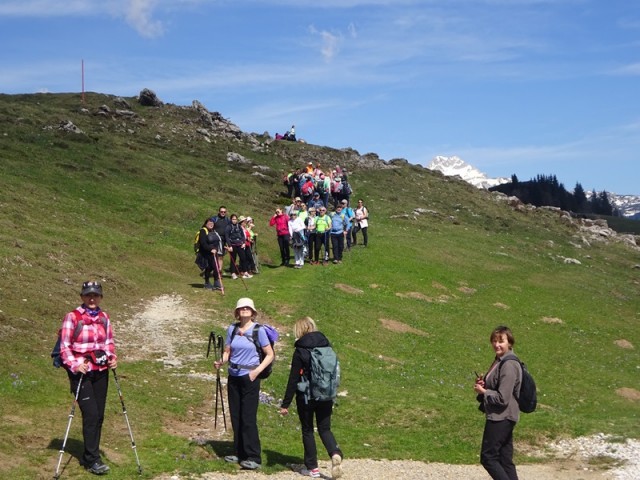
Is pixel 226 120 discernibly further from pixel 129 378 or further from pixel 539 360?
pixel 129 378

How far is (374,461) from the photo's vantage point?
1683 cm

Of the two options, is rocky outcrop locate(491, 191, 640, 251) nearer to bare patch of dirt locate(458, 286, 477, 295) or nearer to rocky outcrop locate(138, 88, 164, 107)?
bare patch of dirt locate(458, 286, 477, 295)

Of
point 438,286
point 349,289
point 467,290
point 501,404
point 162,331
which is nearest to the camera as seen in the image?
point 501,404

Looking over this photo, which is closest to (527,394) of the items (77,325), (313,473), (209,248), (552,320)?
(313,473)

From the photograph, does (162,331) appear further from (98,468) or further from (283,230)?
(283,230)

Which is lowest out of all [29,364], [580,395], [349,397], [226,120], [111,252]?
[580,395]

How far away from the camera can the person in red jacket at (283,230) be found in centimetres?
4094

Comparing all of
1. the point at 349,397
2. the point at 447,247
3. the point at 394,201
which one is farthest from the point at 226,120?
the point at 349,397

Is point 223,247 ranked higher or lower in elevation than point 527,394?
higher

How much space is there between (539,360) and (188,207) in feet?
93.8

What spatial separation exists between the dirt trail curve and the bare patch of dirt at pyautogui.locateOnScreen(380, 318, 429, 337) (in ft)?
33.6

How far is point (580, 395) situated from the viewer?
30.4m

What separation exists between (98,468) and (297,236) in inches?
1138

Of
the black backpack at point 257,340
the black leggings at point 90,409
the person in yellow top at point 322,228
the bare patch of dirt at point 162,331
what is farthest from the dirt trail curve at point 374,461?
the person in yellow top at point 322,228
